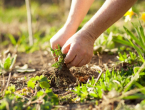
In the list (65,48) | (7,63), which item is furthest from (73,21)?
(7,63)

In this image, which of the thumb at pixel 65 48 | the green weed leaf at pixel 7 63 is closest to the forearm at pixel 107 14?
the thumb at pixel 65 48

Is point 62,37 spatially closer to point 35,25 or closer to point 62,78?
Result: point 62,78

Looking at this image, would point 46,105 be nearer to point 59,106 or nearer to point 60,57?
point 59,106

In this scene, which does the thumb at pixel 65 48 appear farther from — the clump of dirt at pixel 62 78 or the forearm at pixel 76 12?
the forearm at pixel 76 12

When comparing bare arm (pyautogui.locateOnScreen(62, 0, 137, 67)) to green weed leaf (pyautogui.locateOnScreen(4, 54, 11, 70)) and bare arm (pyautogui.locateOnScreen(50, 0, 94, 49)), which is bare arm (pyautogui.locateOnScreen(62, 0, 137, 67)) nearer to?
bare arm (pyautogui.locateOnScreen(50, 0, 94, 49))

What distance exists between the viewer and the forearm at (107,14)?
121 cm

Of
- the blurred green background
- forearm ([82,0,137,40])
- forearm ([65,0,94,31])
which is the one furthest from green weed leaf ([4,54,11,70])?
the blurred green background

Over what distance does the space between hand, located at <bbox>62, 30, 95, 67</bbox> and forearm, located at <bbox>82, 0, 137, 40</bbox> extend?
5cm

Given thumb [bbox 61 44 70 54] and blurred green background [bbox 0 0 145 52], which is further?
blurred green background [bbox 0 0 145 52]

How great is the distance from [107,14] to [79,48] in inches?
13.4

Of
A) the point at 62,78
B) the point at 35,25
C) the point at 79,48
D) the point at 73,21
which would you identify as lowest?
the point at 62,78

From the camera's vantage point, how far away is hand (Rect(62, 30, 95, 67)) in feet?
4.30

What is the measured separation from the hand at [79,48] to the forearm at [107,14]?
0.18ft

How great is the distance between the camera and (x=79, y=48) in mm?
1312
